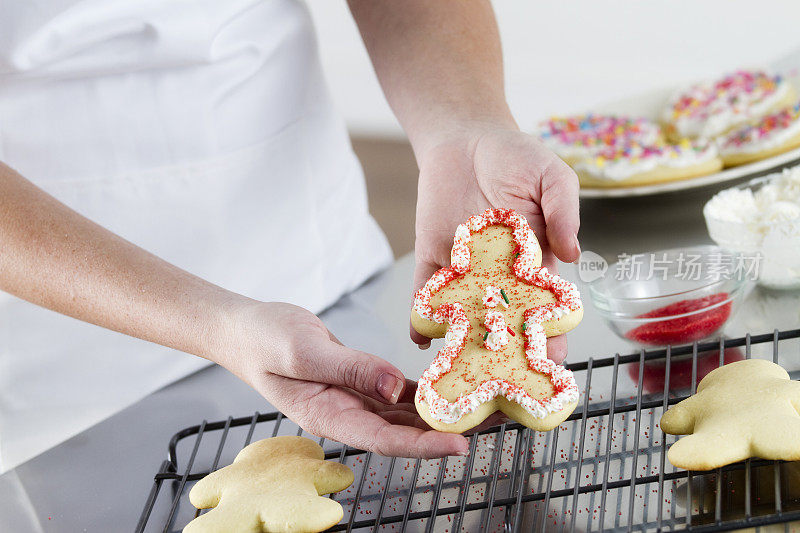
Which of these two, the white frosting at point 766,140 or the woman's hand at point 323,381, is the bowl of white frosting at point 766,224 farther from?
the woman's hand at point 323,381

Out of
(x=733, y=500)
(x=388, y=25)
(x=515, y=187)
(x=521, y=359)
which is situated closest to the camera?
(x=733, y=500)

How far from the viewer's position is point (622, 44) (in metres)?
3.41

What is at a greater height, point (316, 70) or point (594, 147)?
point (316, 70)

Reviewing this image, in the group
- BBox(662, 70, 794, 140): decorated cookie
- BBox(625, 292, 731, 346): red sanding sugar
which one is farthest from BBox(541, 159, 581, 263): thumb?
BBox(662, 70, 794, 140): decorated cookie

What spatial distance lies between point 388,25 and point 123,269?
0.68m

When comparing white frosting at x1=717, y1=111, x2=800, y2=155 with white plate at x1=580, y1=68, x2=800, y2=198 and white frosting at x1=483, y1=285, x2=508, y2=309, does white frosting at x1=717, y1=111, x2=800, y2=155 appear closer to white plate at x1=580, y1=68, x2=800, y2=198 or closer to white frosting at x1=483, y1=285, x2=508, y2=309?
white plate at x1=580, y1=68, x2=800, y2=198

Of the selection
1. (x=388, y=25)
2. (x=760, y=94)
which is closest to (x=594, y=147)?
(x=760, y=94)

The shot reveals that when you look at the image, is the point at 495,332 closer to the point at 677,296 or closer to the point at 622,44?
the point at 677,296

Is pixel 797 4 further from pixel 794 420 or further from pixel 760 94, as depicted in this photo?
pixel 794 420

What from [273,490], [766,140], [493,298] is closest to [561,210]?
[493,298]

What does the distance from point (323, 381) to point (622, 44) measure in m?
2.77

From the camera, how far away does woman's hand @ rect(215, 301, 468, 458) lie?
95 cm

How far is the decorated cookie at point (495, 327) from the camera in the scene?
1.00 m

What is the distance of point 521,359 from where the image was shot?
1053 mm
